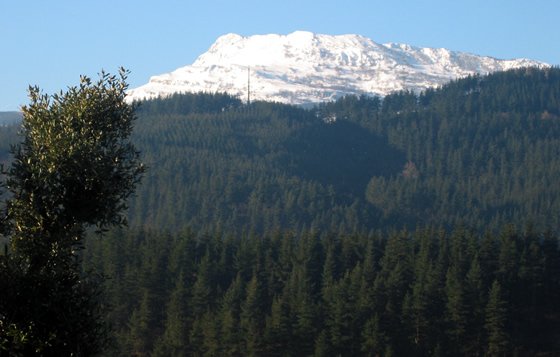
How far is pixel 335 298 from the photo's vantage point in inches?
3388

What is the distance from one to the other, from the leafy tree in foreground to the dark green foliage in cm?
5539

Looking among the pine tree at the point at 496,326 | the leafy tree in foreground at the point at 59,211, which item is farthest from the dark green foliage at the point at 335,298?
the leafy tree in foreground at the point at 59,211

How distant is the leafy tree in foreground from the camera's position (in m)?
18.2

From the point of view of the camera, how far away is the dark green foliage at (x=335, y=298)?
81.6 metres

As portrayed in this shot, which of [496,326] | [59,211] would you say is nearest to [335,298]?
[496,326]

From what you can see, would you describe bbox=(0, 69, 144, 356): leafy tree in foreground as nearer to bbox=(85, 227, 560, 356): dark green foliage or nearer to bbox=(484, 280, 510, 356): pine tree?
bbox=(85, 227, 560, 356): dark green foliage

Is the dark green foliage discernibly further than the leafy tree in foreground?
Yes

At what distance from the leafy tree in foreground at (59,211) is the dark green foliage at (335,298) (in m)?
55.4

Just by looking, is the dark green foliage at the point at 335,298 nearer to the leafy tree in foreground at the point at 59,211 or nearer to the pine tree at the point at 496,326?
the pine tree at the point at 496,326

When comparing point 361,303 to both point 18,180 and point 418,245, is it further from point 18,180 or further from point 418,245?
point 18,180

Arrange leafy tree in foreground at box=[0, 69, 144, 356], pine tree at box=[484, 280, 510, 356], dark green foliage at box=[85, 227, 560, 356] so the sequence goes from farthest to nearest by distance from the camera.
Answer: pine tree at box=[484, 280, 510, 356]
dark green foliage at box=[85, 227, 560, 356]
leafy tree in foreground at box=[0, 69, 144, 356]

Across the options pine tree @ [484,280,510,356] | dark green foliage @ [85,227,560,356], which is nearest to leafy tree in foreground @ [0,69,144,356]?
dark green foliage @ [85,227,560,356]

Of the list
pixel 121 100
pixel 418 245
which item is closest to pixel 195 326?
pixel 418 245

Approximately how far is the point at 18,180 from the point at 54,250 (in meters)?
1.81
